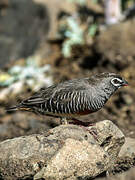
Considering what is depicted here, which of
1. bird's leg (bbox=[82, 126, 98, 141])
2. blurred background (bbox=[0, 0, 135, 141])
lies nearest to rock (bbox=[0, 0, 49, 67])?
blurred background (bbox=[0, 0, 135, 141])

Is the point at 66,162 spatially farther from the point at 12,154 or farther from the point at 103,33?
the point at 103,33

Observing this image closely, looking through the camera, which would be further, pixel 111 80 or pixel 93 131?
pixel 111 80

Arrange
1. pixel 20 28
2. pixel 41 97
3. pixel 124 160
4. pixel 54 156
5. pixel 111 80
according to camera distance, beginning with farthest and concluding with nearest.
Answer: pixel 20 28 → pixel 41 97 → pixel 111 80 → pixel 124 160 → pixel 54 156

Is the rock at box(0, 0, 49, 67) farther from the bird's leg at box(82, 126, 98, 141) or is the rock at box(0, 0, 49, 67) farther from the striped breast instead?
the bird's leg at box(82, 126, 98, 141)

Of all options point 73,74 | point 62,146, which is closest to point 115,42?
point 73,74

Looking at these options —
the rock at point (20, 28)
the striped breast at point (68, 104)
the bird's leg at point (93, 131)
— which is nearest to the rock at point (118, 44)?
the rock at point (20, 28)

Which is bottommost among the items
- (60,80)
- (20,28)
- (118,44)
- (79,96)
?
(60,80)

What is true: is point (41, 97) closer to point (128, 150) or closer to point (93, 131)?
point (93, 131)

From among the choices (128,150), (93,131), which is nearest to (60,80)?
(128,150)
